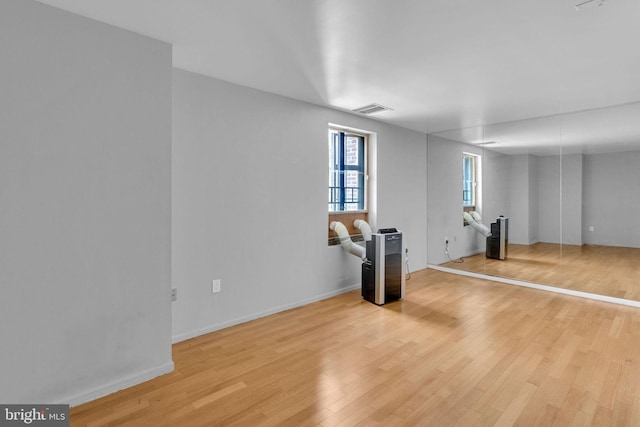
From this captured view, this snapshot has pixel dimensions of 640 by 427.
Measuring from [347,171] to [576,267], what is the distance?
361cm

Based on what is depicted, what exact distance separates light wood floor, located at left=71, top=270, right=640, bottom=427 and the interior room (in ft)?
0.07

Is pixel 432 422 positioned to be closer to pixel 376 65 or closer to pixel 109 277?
pixel 109 277

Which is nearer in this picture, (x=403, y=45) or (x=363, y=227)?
(x=403, y=45)

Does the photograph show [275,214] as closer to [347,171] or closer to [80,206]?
[347,171]

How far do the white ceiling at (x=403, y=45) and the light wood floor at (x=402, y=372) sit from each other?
2.40 metres

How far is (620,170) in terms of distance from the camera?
4156 millimetres

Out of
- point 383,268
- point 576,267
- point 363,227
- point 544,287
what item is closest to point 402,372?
point 383,268

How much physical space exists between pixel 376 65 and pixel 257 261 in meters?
2.22

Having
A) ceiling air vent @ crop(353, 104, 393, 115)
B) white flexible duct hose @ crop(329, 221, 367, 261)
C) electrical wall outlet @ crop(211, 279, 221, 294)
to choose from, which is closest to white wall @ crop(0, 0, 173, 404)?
electrical wall outlet @ crop(211, 279, 221, 294)

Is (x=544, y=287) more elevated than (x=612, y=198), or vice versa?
(x=612, y=198)

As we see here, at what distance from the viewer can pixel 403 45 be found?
7.61 feet

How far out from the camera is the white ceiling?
6.20ft

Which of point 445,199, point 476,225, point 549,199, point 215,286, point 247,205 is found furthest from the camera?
point 445,199

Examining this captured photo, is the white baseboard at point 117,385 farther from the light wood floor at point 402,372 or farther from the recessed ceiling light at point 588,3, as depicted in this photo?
the recessed ceiling light at point 588,3
